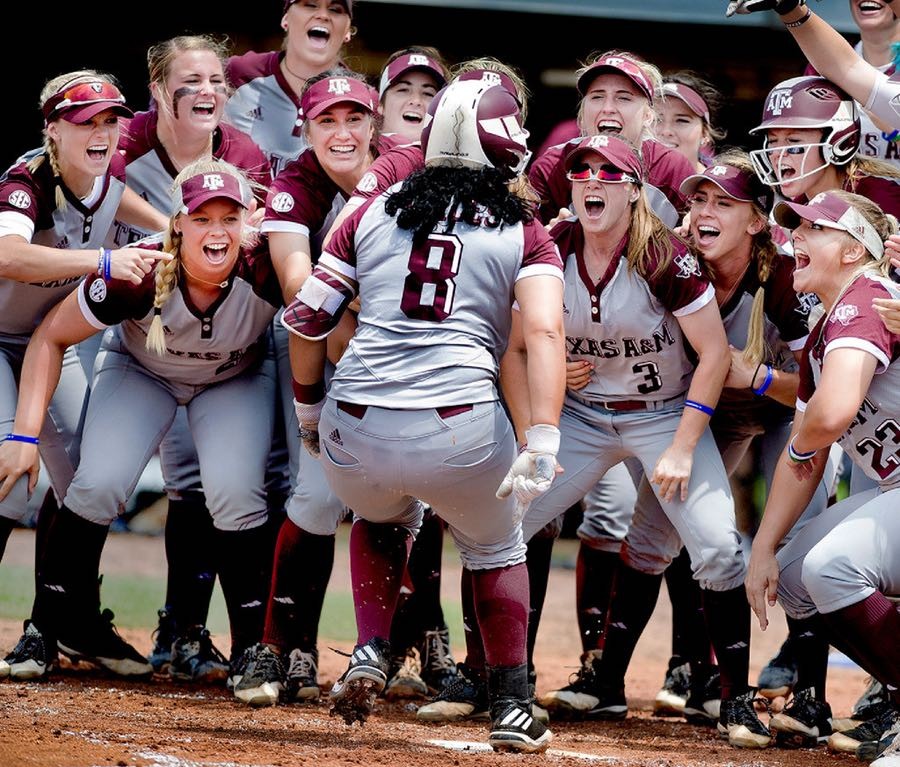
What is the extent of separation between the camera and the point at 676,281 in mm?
4840

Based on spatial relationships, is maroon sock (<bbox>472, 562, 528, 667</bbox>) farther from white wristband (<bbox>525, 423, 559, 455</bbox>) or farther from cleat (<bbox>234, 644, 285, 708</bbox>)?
cleat (<bbox>234, 644, 285, 708</bbox>)

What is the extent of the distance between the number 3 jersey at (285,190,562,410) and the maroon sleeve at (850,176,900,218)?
4.98ft

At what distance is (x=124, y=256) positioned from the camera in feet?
16.2

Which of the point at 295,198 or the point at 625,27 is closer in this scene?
the point at 295,198

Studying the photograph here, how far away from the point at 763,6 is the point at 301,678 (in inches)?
117

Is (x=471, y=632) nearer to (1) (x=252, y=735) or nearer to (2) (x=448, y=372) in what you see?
(1) (x=252, y=735)

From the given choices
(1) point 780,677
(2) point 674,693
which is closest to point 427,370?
(2) point 674,693

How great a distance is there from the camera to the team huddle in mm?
4078

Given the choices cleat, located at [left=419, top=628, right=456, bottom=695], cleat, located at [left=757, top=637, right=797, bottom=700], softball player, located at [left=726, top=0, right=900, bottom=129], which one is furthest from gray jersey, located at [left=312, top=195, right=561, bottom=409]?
cleat, located at [left=757, top=637, right=797, bottom=700]

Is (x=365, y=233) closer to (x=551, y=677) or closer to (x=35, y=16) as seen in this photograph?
(x=551, y=677)

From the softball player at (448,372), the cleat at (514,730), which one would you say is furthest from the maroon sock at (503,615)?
the cleat at (514,730)

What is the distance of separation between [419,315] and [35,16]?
9.09 metres

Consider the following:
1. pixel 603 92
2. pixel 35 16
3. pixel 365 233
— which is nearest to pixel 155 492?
pixel 35 16

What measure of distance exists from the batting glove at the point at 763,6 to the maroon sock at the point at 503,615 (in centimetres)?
223
